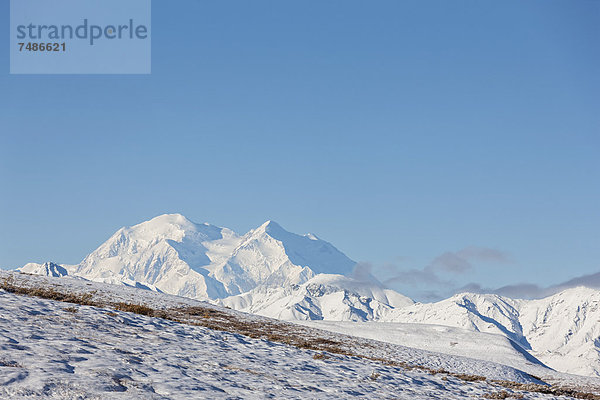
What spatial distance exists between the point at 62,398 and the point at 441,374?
18.1 metres

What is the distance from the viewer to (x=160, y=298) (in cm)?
4800

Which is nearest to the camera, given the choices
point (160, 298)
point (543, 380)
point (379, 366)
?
point (379, 366)

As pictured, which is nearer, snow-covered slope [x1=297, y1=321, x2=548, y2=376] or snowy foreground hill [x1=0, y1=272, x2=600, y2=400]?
snowy foreground hill [x1=0, y1=272, x2=600, y2=400]

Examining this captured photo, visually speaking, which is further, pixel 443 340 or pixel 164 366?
pixel 443 340

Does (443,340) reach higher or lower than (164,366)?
lower

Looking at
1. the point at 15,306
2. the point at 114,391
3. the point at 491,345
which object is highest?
the point at 15,306

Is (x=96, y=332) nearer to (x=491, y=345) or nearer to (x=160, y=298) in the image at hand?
(x=160, y=298)

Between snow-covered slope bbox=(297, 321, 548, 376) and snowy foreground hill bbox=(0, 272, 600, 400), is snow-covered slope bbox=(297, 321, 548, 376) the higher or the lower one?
the lower one

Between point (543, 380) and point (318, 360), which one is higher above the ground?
point (318, 360)

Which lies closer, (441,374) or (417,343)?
(441,374)

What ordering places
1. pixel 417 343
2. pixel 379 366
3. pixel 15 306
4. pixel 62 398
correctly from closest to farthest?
pixel 62 398 → pixel 15 306 → pixel 379 366 → pixel 417 343

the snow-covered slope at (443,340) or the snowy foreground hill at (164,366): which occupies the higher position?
the snowy foreground hill at (164,366)

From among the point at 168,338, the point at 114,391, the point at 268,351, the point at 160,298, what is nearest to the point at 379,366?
the point at 268,351

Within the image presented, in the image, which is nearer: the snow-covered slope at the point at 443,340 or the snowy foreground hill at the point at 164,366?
the snowy foreground hill at the point at 164,366
